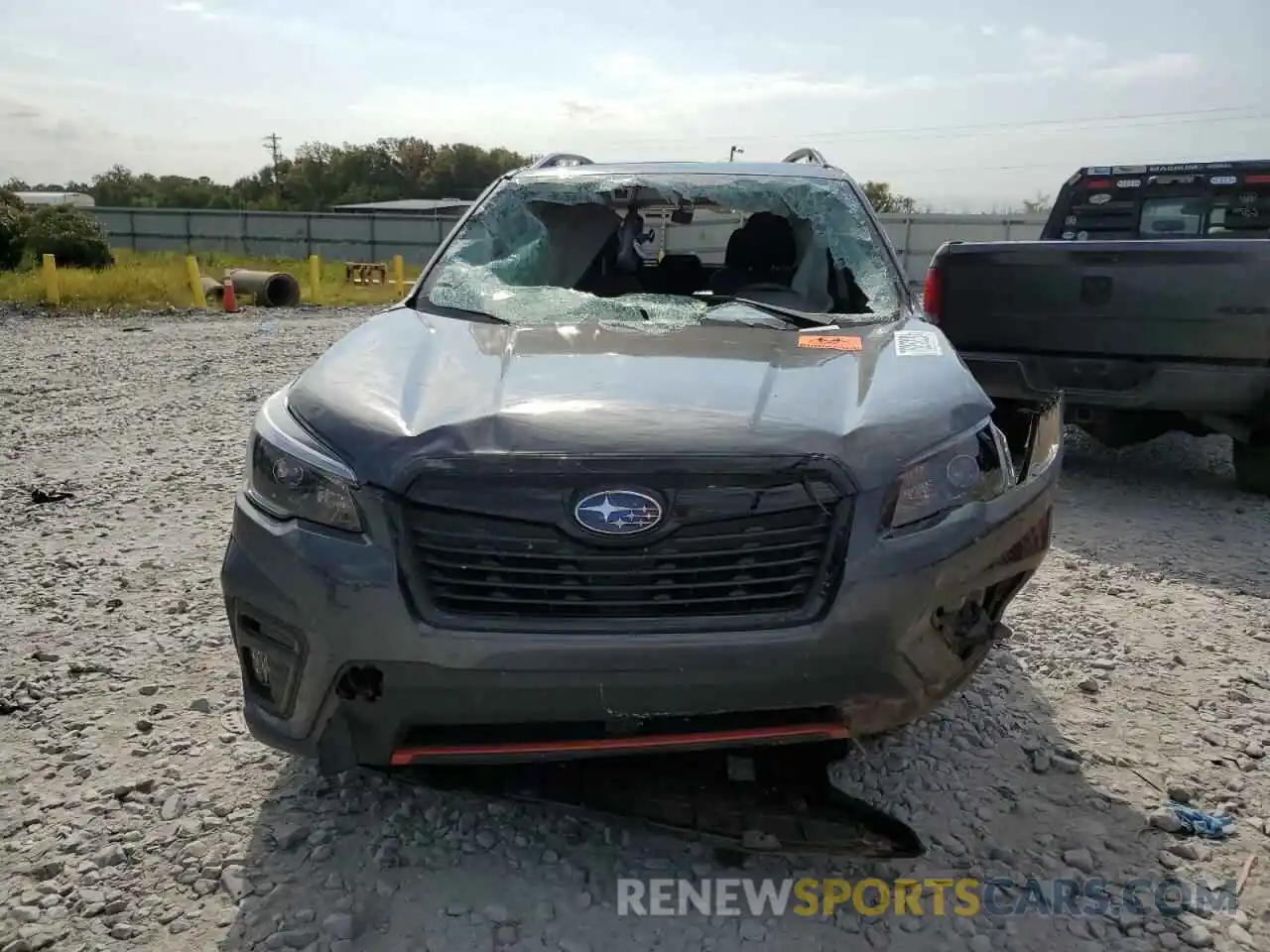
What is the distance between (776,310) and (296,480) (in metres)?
1.67

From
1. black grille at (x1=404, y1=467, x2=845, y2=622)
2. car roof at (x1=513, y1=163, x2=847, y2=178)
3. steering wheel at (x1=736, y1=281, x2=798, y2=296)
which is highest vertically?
car roof at (x1=513, y1=163, x2=847, y2=178)

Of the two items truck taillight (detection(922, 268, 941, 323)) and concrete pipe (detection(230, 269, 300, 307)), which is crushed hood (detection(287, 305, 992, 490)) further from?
concrete pipe (detection(230, 269, 300, 307))

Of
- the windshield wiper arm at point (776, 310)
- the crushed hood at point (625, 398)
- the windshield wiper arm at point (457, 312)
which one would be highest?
the windshield wiper arm at point (776, 310)

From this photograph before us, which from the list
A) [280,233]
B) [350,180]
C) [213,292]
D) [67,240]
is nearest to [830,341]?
[213,292]

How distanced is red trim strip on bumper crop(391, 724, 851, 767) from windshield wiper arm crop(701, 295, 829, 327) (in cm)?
141

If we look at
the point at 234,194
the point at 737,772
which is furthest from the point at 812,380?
the point at 234,194

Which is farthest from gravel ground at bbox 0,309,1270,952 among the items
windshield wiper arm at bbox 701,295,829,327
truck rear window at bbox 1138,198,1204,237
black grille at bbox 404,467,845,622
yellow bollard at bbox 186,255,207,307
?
yellow bollard at bbox 186,255,207,307

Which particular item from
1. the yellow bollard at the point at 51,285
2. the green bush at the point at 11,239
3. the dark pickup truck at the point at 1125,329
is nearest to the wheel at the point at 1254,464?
the dark pickup truck at the point at 1125,329

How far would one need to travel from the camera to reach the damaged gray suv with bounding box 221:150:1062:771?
6.97 feet

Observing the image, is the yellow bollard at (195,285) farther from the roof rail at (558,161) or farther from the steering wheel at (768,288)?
the steering wheel at (768,288)

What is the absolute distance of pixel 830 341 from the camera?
9.77 ft

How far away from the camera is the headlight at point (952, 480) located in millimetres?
2244

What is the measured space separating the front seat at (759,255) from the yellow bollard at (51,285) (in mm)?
15077

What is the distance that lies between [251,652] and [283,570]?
26 centimetres
